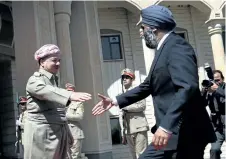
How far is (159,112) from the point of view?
7.57ft

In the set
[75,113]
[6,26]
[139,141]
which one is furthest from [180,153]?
[6,26]

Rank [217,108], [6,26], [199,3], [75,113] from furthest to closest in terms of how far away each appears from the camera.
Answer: [199,3], [6,26], [75,113], [217,108]

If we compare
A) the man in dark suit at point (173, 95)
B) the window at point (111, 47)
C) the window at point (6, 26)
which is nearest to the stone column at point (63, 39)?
the window at point (6, 26)

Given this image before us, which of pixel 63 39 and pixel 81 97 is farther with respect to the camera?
pixel 63 39

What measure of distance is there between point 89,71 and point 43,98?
18.2ft

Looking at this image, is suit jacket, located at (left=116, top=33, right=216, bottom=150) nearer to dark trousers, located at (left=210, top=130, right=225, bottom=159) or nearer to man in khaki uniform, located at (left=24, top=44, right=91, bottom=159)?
man in khaki uniform, located at (left=24, top=44, right=91, bottom=159)

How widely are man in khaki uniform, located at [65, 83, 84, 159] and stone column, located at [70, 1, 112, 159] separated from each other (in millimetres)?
1828

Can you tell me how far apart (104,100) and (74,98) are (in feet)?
0.74

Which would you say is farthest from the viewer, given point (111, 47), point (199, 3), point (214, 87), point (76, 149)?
point (111, 47)

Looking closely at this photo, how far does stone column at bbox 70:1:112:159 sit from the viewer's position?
8273 mm

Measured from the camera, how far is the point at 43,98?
2.94m

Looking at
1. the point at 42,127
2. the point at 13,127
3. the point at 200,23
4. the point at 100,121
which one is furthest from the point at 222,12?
the point at 42,127

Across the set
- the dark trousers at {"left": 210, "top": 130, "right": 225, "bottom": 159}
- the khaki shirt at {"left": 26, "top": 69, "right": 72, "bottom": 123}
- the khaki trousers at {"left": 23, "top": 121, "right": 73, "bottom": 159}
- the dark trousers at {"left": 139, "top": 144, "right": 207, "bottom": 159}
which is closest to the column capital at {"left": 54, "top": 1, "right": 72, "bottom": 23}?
the dark trousers at {"left": 210, "top": 130, "right": 225, "bottom": 159}

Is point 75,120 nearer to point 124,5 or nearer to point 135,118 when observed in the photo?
point 135,118
